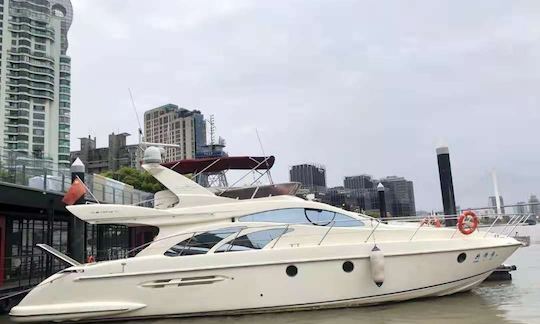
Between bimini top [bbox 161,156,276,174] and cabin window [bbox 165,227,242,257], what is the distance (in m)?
2.31

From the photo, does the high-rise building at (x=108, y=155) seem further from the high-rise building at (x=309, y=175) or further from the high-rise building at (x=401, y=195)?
the high-rise building at (x=401, y=195)

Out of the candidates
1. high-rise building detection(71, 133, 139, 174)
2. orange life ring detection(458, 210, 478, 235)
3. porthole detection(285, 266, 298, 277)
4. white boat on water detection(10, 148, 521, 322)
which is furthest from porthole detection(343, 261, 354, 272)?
high-rise building detection(71, 133, 139, 174)

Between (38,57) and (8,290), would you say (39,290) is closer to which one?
(8,290)

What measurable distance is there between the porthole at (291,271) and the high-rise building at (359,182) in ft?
186

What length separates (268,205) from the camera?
31.7 feet

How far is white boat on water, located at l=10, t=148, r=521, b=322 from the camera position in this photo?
340 inches

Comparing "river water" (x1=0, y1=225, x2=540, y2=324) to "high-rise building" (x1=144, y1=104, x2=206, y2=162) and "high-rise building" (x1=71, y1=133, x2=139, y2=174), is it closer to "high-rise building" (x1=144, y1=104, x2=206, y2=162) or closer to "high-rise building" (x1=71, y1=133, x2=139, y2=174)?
"high-rise building" (x1=144, y1=104, x2=206, y2=162)

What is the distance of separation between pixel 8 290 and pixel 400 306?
28.0ft

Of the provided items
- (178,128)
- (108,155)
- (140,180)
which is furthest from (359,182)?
(108,155)

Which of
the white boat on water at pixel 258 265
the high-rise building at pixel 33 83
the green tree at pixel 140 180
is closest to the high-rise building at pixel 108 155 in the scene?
the high-rise building at pixel 33 83

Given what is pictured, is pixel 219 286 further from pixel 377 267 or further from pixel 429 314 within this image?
pixel 429 314

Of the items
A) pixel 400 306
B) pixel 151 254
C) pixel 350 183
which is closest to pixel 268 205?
pixel 151 254

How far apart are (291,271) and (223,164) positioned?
3.58 metres

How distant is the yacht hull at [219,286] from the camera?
859 cm
